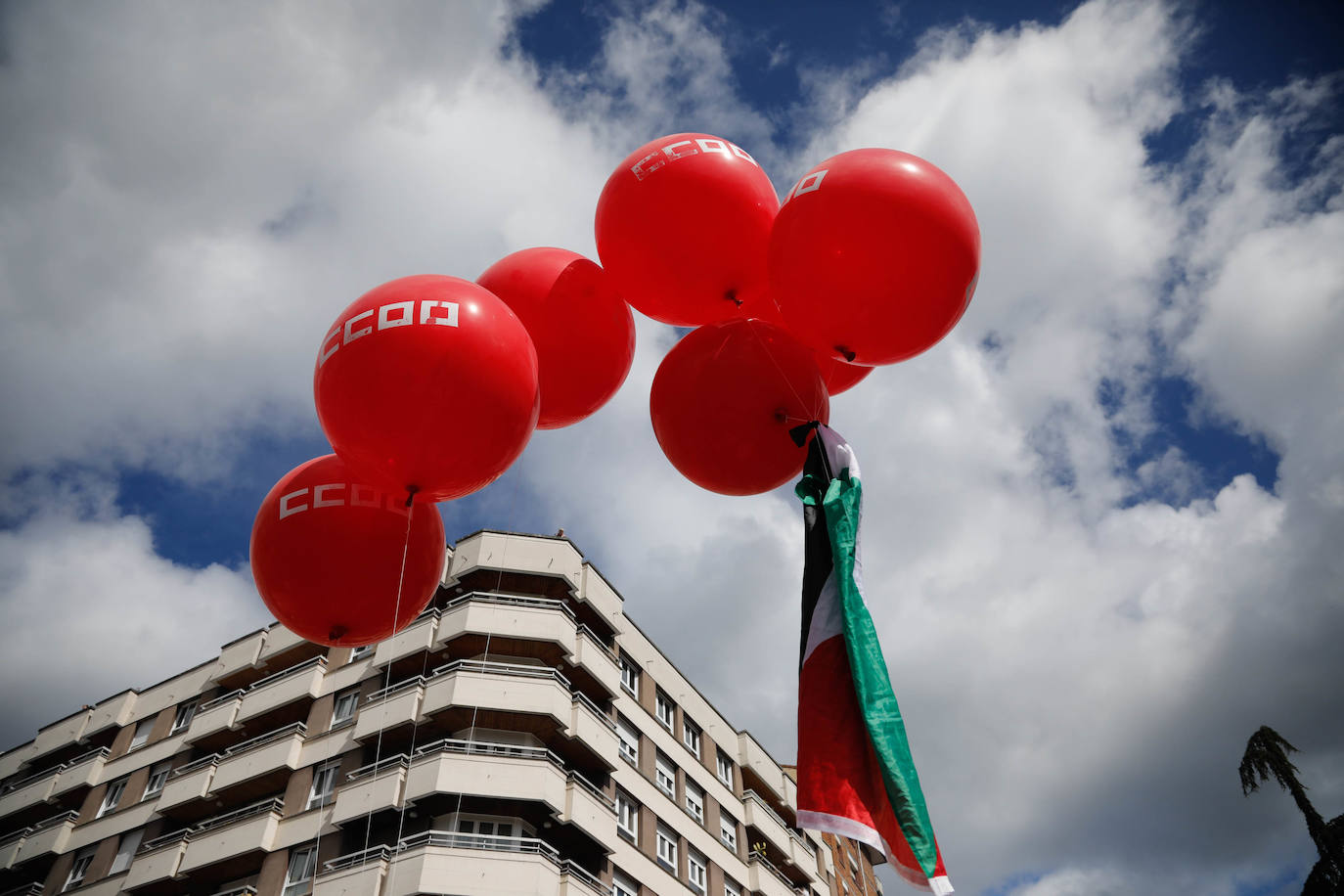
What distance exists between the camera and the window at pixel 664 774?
77.9 ft

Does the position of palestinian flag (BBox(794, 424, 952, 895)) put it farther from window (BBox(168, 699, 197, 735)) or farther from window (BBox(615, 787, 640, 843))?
window (BBox(168, 699, 197, 735))

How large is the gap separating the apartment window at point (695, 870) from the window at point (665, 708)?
3.48 metres

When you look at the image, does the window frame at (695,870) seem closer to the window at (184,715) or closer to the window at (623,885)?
the window at (623,885)

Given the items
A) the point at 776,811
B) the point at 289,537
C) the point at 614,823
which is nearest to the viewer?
the point at 289,537

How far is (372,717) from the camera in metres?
20.3

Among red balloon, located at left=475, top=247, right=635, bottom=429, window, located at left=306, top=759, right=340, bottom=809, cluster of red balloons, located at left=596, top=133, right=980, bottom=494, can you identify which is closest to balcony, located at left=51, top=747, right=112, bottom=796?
window, located at left=306, top=759, right=340, bottom=809

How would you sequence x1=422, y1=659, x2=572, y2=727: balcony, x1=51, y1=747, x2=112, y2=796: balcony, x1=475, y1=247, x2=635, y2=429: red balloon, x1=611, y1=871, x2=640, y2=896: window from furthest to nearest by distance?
x1=51, y1=747, x2=112, y2=796: balcony < x1=611, y1=871, x2=640, y2=896: window < x1=422, y1=659, x2=572, y2=727: balcony < x1=475, y1=247, x2=635, y2=429: red balloon

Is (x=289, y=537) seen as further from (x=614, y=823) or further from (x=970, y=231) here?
(x=614, y=823)

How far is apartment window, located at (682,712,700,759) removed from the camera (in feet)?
86.8

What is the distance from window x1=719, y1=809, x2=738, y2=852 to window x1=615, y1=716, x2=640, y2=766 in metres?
4.47

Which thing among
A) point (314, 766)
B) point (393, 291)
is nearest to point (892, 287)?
point (393, 291)

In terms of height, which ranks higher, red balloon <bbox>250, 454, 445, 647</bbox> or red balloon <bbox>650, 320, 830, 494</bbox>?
red balloon <bbox>650, 320, 830, 494</bbox>

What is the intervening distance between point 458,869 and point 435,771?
2215 mm

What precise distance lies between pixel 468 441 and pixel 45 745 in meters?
33.7
